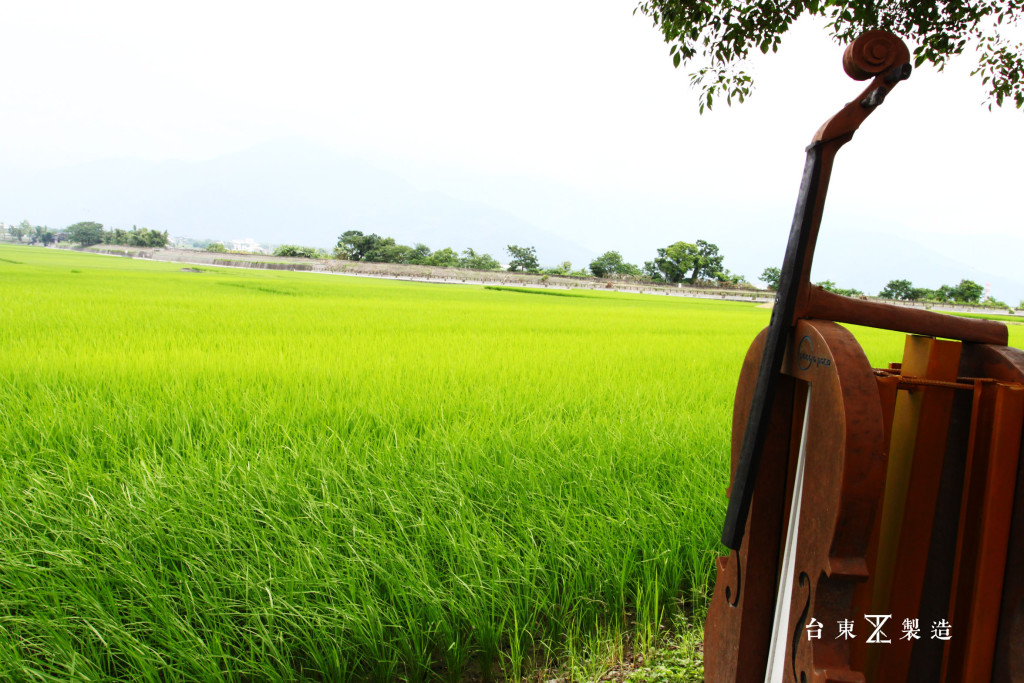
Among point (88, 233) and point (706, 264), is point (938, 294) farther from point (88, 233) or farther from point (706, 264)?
point (88, 233)

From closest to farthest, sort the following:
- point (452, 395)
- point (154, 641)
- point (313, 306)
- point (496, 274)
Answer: point (154, 641) < point (452, 395) < point (313, 306) < point (496, 274)

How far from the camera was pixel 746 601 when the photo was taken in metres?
1.10

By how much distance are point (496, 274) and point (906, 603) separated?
37.3 metres

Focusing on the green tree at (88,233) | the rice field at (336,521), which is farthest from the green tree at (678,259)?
the green tree at (88,233)

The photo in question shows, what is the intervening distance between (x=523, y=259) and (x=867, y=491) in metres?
52.8

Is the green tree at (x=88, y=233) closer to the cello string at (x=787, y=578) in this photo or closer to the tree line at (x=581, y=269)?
the tree line at (x=581, y=269)

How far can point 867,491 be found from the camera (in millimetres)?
802

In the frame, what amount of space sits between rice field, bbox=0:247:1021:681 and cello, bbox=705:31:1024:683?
63cm

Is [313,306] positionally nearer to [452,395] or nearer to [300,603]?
[452,395]

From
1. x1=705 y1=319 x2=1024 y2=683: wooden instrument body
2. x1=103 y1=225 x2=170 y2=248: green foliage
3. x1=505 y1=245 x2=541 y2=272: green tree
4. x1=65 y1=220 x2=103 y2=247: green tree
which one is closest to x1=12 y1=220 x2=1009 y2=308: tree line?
x1=505 y1=245 x2=541 y2=272: green tree

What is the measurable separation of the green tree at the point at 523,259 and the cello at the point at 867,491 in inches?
2031

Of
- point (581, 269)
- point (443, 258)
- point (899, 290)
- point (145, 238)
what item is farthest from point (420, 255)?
point (899, 290)

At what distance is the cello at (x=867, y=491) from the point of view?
2.77ft

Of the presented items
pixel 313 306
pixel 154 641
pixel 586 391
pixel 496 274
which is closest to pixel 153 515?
pixel 154 641
